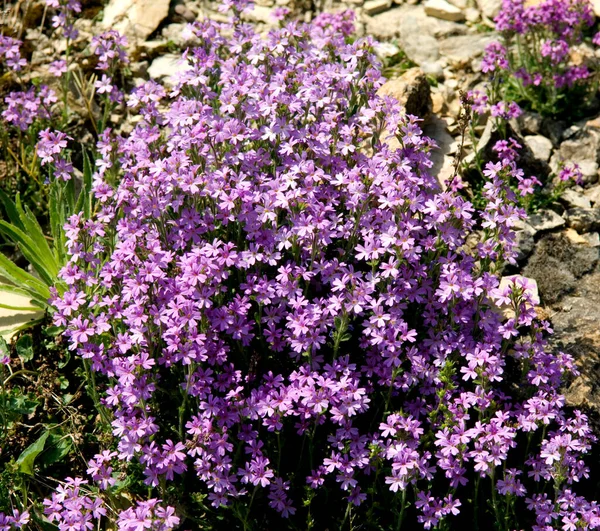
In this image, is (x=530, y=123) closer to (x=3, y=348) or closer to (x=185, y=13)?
(x=185, y=13)

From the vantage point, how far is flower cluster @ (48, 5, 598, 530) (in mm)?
4188

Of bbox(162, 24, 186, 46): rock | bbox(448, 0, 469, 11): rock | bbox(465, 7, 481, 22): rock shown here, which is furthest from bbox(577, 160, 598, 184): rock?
bbox(162, 24, 186, 46): rock

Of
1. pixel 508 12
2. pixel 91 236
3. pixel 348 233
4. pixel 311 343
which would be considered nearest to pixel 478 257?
pixel 348 233

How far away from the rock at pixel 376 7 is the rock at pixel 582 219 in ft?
10.6

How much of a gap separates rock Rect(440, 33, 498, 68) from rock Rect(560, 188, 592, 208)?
190cm

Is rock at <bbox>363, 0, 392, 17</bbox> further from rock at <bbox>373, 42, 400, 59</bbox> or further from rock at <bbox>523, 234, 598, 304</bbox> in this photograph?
rock at <bbox>523, 234, 598, 304</bbox>

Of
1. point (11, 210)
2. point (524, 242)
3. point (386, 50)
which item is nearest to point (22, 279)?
point (11, 210)

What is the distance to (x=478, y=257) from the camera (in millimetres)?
4895

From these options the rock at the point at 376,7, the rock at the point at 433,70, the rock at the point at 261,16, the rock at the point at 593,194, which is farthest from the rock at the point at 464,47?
the rock at the point at 593,194

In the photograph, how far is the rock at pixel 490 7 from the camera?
7.93m

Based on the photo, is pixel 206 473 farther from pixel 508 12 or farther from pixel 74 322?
pixel 508 12

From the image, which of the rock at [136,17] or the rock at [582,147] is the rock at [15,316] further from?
the rock at [582,147]

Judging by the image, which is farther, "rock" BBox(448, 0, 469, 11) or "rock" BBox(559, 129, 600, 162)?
"rock" BBox(448, 0, 469, 11)

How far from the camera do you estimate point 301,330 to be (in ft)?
13.8
